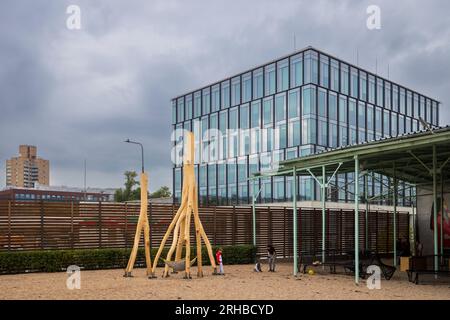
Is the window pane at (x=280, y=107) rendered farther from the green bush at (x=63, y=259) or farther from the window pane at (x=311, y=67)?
the green bush at (x=63, y=259)

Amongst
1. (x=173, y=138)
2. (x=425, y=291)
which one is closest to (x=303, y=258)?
(x=425, y=291)

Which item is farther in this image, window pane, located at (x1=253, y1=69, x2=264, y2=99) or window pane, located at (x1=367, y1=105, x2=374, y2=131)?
window pane, located at (x1=367, y1=105, x2=374, y2=131)

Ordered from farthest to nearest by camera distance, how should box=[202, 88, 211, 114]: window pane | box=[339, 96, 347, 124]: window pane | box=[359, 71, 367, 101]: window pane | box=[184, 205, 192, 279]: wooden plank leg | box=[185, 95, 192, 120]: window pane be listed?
box=[185, 95, 192, 120]: window pane → box=[202, 88, 211, 114]: window pane → box=[359, 71, 367, 101]: window pane → box=[339, 96, 347, 124]: window pane → box=[184, 205, 192, 279]: wooden plank leg

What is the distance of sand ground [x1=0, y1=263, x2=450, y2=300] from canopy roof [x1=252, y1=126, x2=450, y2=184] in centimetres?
358

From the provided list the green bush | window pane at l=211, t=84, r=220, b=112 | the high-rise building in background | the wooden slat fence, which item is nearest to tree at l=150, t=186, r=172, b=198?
window pane at l=211, t=84, r=220, b=112

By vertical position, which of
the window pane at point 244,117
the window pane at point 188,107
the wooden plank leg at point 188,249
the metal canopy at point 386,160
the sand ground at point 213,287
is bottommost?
the sand ground at point 213,287

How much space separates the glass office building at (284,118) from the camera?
42.1 meters

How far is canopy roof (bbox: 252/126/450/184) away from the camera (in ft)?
42.5

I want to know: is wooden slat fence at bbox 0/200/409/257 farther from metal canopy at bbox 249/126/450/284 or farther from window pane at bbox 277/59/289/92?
window pane at bbox 277/59/289/92

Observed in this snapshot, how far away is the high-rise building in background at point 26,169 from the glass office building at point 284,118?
154 metres

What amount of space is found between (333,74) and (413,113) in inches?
622

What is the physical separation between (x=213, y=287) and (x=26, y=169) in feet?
646

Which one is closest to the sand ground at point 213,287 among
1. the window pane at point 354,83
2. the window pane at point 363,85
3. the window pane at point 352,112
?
the window pane at point 352,112

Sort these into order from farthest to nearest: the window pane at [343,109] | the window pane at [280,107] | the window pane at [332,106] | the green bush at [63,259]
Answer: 1. the window pane at [343,109]
2. the window pane at [280,107]
3. the window pane at [332,106]
4. the green bush at [63,259]
